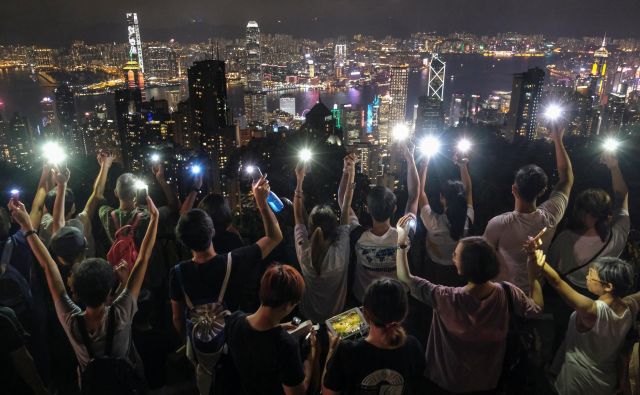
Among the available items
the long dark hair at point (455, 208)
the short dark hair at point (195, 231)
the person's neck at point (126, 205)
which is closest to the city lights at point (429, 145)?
the long dark hair at point (455, 208)

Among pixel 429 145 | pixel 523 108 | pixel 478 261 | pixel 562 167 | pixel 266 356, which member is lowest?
pixel 523 108

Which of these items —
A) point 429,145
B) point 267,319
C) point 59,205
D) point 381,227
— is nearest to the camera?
point 267,319

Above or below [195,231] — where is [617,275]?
below

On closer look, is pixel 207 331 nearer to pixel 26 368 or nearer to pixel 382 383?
pixel 382 383

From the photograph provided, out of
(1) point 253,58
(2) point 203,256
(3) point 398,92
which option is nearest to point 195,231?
(2) point 203,256

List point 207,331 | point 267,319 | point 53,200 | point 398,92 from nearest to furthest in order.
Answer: point 267,319 → point 207,331 → point 53,200 → point 398,92

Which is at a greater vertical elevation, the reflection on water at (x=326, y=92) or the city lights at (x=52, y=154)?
the city lights at (x=52, y=154)

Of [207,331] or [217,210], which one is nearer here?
[207,331]

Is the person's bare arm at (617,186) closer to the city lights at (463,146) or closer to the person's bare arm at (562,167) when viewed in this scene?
the person's bare arm at (562,167)

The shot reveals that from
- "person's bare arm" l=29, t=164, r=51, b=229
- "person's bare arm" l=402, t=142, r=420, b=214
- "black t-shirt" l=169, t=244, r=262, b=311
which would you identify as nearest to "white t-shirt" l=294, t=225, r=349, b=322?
"black t-shirt" l=169, t=244, r=262, b=311
